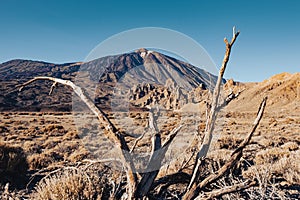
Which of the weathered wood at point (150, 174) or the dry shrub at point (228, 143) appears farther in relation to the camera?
the dry shrub at point (228, 143)

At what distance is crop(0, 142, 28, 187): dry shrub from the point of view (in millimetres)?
5352

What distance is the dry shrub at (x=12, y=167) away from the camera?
17.6 ft

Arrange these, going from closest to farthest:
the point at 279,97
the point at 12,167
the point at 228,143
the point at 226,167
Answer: the point at 226,167
the point at 12,167
the point at 228,143
the point at 279,97

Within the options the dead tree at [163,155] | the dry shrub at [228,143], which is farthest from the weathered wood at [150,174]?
the dry shrub at [228,143]

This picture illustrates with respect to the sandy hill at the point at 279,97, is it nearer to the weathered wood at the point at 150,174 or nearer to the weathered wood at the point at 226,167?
the weathered wood at the point at 226,167

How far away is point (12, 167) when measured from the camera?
5.85 m

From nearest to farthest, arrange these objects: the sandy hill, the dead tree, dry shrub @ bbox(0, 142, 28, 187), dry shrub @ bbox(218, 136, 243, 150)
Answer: the dead tree, dry shrub @ bbox(0, 142, 28, 187), dry shrub @ bbox(218, 136, 243, 150), the sandy hill

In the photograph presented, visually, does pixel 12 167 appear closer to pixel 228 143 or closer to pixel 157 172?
pixel 157 172

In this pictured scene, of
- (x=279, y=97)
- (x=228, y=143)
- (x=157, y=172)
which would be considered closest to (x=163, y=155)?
(x=157, y=172)

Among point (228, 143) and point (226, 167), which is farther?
point (228, 143)

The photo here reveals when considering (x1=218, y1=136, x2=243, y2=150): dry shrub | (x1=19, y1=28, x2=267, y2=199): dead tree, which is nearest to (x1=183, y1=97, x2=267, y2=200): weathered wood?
(x1=19, y1=28, x2=267, y2=199): dead tree

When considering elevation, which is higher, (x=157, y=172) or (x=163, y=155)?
(x=163, y=155)

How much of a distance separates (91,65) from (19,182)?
111 metres

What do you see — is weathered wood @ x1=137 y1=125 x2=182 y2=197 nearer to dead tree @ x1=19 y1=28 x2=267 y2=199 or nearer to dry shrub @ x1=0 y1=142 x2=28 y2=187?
dead tree @ x1=19 y1=28 x2=267 y2=199
